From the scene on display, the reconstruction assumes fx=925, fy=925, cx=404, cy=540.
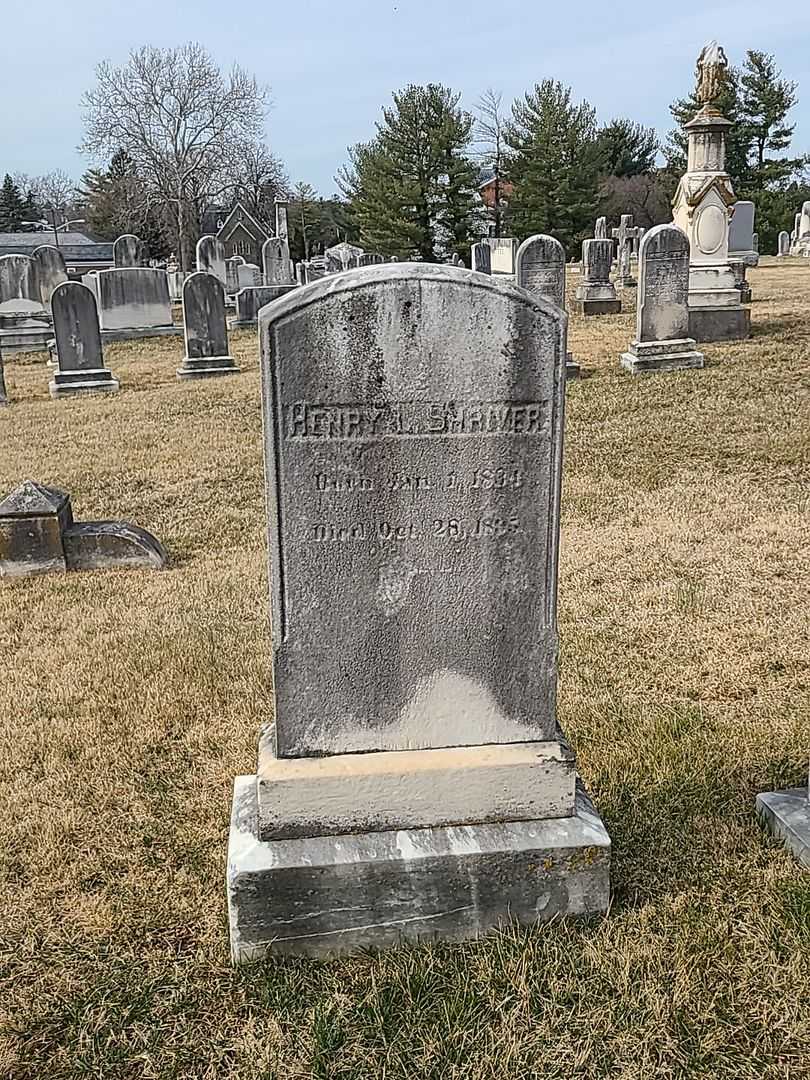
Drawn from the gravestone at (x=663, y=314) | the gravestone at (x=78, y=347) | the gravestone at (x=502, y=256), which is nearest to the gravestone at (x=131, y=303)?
the gravestone at (x=78, y=347)

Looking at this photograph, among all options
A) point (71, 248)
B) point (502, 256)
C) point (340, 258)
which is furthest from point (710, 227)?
point (71, 248)

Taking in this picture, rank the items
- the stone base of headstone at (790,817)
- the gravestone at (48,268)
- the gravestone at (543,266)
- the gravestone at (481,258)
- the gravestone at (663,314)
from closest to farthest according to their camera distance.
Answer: the stone base of headstone at (790,817)
the gravestone at (663,314)
the gravestone at (543,266)
the gravestone at (481,258)
the gravestone at (48,268)

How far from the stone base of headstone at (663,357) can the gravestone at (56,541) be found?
27.6 feet

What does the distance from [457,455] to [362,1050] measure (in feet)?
Answer: 5.30

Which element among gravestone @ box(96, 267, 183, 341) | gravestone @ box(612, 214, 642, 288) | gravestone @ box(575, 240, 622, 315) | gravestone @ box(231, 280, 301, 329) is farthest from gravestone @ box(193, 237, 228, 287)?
gravestone @ box(575, 240, 622, 315)

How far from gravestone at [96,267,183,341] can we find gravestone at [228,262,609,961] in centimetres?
1873

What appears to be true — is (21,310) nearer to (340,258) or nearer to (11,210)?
(340,258)

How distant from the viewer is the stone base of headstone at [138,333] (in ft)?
65.7

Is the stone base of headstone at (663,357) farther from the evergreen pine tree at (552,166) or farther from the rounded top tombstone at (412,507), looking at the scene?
the evergreen pine tree at (552,166)

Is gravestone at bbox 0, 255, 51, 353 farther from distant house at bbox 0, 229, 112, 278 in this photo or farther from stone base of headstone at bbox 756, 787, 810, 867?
distant house at bbox 0, 229, 112, 278

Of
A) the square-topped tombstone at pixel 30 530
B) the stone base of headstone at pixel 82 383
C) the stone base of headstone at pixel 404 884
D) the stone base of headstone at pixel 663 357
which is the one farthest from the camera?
the stone base of headstone at pixel 82 383

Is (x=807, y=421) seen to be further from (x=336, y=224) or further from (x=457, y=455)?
(x=336, y=224)

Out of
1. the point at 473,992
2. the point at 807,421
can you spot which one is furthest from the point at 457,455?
the point at 807,421

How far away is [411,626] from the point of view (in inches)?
111
